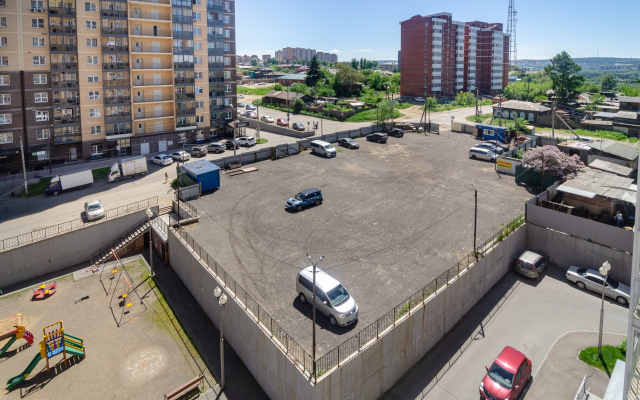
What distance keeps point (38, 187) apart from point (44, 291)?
17.8m

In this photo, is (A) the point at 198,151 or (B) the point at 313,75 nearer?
(A) the point at 198,151

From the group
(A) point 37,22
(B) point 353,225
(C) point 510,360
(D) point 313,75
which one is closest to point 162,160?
(A) point 37,22

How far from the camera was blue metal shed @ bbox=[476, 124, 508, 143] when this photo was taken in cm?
4791

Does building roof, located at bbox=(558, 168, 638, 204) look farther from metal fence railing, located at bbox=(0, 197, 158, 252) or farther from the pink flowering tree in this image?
metal fence railing, located at bbox=(0, 197, 158, 252)

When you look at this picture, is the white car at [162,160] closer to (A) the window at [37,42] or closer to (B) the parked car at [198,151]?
(B) the parked car at [198,151]

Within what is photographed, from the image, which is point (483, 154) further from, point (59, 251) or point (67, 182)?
point (67, 182)

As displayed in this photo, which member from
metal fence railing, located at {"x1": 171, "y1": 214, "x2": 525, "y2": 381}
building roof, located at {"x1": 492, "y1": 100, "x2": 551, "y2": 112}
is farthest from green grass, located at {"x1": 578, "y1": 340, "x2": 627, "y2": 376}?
building roof, located at {"x1": 492, "y1": 100, "x2": 551, "y2": 112}

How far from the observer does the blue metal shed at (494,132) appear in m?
47.9

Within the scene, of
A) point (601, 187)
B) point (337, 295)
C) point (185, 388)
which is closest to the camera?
point (185, 388)

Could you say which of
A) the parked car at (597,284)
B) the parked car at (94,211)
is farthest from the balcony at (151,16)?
the parked car at (597,284)

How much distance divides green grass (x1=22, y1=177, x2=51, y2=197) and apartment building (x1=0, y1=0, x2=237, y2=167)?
558cm

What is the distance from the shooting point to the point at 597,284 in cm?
2231

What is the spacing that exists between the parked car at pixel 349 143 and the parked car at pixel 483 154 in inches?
501

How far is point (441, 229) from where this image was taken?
25.3 meters
